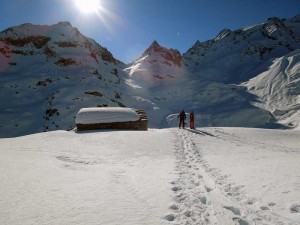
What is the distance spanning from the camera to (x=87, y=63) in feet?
227

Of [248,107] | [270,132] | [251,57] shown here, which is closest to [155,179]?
[270,132]

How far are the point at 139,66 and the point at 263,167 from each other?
85.2m

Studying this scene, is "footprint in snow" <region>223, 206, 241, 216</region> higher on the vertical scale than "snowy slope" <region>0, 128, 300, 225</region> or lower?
lower

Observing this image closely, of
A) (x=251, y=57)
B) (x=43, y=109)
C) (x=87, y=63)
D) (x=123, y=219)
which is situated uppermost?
(x=251, y=57)

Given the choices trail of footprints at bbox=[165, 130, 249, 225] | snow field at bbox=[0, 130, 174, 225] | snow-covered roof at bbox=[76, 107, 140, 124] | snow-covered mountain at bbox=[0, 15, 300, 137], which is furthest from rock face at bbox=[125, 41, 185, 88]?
trail of footprints at bbox=[165, 130, 249, 225]

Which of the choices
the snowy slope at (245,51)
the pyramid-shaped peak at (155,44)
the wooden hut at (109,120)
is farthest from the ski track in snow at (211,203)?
the pyramid-shaped peak at (155,44)

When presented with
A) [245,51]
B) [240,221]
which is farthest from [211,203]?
[245,51]

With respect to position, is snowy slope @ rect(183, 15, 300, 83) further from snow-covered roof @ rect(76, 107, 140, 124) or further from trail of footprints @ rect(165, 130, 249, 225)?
trail of footprints @ rect(165, 130, 249, 225)

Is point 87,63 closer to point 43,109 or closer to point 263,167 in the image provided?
point 43,109

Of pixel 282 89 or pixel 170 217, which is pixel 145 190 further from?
pixel 282 89

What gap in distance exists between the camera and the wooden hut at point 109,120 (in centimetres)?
2152

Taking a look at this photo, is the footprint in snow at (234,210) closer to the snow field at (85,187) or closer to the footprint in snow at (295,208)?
the footprint in snow at (295,208)

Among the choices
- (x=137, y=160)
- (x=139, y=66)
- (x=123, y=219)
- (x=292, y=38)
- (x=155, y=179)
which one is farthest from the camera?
(x=292, y=38)

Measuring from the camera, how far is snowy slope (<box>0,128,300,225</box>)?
4801 millimetres
